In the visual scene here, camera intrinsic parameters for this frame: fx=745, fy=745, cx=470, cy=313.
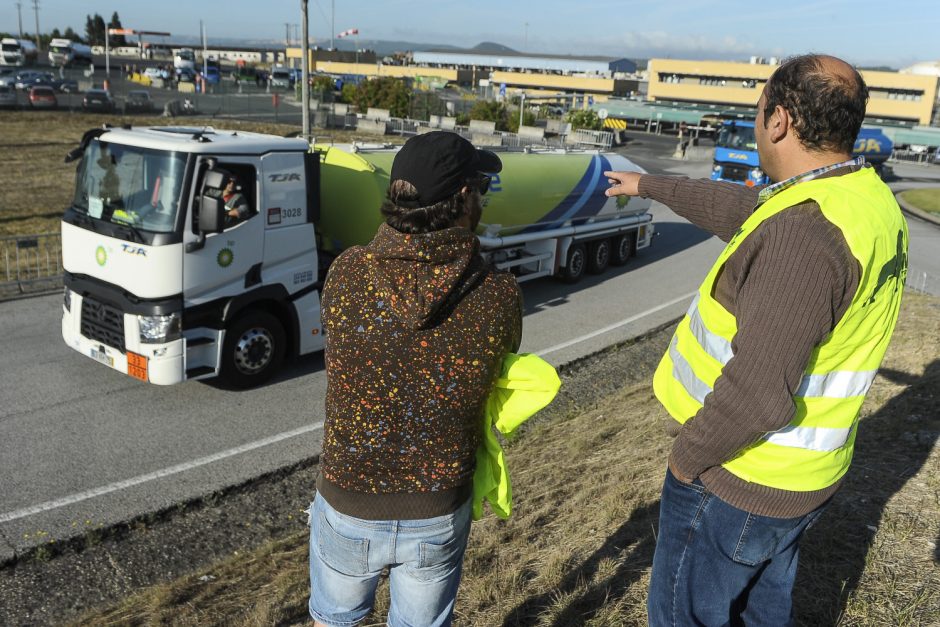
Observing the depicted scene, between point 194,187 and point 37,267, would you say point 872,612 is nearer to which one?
point 194,187

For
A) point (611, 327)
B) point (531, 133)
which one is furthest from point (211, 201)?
point (531, 133)

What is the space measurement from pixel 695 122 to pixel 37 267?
50.2m

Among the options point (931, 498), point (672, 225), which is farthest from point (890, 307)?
point (672, 225)

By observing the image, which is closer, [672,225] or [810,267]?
[810,267]

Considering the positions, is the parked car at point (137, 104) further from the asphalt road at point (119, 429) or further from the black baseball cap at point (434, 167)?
the black baseball cap at point (434, 167)

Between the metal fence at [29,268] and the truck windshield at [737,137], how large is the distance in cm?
2045

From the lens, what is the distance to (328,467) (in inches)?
93.9

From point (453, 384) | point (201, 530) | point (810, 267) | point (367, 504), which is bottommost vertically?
point (201, 530)

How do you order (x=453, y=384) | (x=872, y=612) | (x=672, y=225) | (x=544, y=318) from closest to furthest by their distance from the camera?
1. (x=453, y=384)
2. (x=872, y=612)
3. (x=544, y=318)
4. (x=672, y=225)

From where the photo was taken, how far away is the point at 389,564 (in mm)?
2393

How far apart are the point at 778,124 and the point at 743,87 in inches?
2955

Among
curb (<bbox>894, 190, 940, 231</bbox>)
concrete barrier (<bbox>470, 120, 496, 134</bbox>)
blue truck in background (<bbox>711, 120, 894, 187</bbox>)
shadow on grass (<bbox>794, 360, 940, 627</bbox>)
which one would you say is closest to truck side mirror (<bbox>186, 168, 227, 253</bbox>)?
shadow on grass (<bbox>794, 360, 940, 627</bbox>)

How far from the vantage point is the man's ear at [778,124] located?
82.7 inches

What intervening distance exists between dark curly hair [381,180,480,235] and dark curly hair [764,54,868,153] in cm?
95
